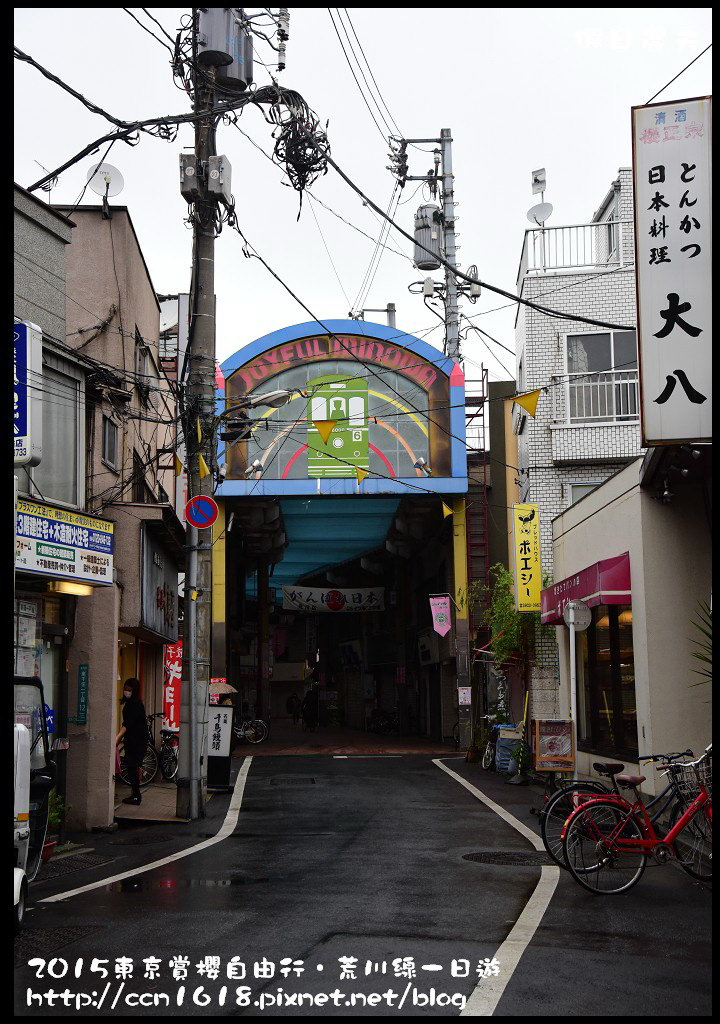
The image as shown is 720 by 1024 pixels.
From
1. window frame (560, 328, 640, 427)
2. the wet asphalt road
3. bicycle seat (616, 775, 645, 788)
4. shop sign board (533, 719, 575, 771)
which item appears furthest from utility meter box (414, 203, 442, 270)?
bicycle seat (616, 775, 645, 788)

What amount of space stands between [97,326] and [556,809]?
10.7 meters

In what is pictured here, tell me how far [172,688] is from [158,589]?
3968mm

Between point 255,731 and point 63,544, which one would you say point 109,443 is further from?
point 255,731

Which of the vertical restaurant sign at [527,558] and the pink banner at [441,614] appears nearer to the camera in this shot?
the vertical restaurant sign at [527,558]

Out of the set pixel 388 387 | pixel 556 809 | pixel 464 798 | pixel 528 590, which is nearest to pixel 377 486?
pixel 388 387

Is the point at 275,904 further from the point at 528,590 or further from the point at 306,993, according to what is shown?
the point at 528,590

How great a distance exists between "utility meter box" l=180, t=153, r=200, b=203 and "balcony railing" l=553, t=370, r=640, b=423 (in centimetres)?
1275

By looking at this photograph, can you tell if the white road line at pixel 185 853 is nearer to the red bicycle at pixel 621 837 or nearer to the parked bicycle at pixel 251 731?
the red bicycle at pixel 621 837

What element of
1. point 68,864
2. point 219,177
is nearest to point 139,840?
point 68,864

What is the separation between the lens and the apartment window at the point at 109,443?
57.6ft

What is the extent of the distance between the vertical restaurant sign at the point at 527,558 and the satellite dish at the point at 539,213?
8050mm

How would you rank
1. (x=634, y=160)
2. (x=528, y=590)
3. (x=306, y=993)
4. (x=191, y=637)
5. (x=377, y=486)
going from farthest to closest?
(x=377, y=486), (x=528, y=590), (x=191, y=637), (x=634, y=160), (x=306, y=993)

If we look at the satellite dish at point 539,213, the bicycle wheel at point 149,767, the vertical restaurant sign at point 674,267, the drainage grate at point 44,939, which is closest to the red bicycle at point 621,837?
the vertical restaurant sign at point 674,267

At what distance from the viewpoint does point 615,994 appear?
6.35m
